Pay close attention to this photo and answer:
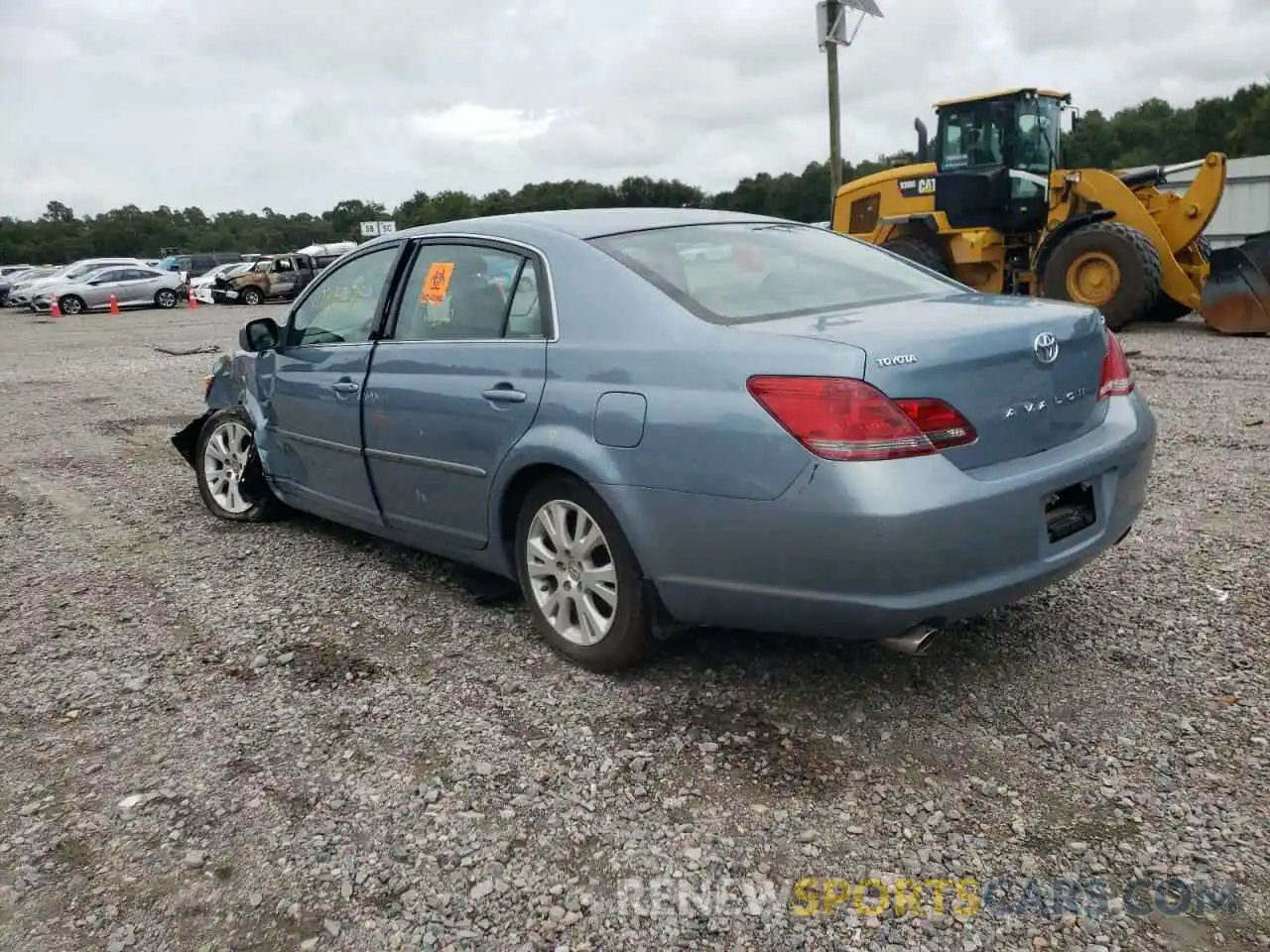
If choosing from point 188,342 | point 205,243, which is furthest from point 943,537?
point 205,243

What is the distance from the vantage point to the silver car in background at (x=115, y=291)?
31438 millimetres

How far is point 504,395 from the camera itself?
3.81m

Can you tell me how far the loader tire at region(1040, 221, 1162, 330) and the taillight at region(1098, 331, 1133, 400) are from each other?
382 inches

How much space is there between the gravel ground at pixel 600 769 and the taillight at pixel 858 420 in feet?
2.96

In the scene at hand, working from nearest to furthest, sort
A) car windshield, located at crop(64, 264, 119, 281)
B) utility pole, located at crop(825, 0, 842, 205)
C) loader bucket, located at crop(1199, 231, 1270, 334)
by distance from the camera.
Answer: loader bucket, located at crop(1199, 231, 1270, 334) < utility pole, located at crop(825, 0, 842, 205) < car windshield, located at crop(64, 264, 119, 281)

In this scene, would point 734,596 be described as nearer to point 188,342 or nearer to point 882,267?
point 882,267

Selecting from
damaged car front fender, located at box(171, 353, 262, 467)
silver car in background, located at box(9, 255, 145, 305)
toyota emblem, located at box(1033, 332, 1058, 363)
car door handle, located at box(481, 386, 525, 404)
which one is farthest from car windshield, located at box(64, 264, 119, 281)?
toyota emblem, located at box(1033, 332, 1058, 363)

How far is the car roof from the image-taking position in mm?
4020

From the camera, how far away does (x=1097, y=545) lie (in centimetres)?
336

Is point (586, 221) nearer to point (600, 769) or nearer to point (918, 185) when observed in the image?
point (600, 769)

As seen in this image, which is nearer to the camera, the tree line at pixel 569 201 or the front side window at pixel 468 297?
the front side window at pixel 468 297

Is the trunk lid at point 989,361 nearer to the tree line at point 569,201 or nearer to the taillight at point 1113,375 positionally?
the taillight at point 1113,375

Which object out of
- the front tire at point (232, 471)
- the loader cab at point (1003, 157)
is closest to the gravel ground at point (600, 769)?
the front tire at point (232, 471)

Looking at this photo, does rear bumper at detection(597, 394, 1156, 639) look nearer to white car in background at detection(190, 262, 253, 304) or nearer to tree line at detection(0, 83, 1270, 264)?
tree line at detection(0, 83, 1270, 264)
